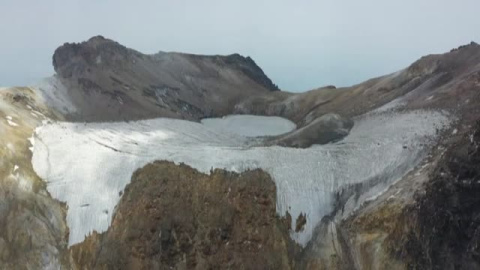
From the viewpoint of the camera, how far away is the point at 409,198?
28859mm

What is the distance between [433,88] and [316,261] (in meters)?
21.4

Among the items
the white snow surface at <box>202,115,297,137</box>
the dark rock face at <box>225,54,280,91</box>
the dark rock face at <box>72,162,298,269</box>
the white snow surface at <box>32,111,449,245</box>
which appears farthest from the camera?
the dark rock face at <box>225,54,280,91</box>

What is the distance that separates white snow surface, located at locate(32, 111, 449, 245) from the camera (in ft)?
106

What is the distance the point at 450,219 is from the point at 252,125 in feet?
134

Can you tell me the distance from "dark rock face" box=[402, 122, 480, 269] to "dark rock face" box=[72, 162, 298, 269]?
22.7 feet

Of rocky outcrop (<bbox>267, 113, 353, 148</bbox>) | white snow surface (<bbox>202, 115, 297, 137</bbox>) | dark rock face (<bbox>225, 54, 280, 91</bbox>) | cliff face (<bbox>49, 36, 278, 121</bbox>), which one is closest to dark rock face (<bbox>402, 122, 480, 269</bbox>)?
rocky outcrop (<bbox>267, 113, 353, 148</bbox>)

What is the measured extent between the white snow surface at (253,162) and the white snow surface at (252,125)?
21.6 metres

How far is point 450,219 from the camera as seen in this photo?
27.3 metres

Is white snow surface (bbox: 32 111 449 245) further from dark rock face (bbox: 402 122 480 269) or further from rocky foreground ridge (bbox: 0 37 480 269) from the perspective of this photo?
dark rock face (bbox: 402 122 480 269)

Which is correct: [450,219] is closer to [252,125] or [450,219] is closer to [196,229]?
[196,229]

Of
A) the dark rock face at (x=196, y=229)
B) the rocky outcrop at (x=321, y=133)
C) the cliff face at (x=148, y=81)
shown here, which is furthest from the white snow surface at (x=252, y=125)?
the dark rock face at (x=196, y=229)

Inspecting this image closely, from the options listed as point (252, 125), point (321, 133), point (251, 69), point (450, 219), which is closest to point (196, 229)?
point (450, 219)

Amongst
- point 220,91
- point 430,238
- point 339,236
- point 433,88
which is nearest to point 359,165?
point 339,236

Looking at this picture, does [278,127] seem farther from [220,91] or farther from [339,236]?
[339,236]
